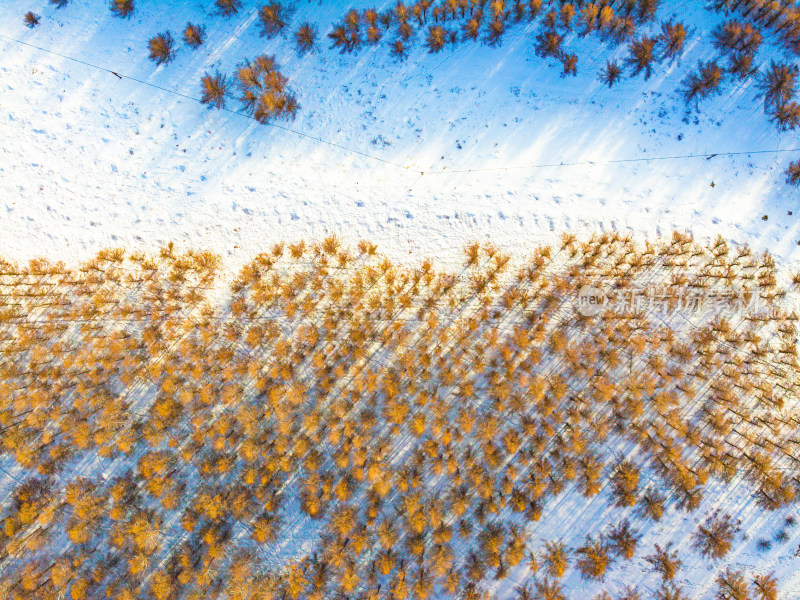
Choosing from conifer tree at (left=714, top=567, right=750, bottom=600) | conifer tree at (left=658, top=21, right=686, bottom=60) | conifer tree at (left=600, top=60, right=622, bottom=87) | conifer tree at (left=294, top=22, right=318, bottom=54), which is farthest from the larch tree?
conifer tree at (left=714, top=567, right=750, bottom=600)

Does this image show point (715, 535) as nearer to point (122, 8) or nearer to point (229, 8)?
point (229, 8)

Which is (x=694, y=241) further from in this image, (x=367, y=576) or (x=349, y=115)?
(x=367, y=576)

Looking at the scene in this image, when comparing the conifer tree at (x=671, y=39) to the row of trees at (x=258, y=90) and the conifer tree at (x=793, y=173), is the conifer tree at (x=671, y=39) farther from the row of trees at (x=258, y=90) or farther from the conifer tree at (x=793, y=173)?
the row of trees at (x=258, y=90)

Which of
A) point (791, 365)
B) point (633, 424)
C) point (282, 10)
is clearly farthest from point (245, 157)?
point (791, 365)

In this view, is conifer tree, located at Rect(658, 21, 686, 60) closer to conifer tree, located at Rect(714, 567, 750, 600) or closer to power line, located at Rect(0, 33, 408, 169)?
power line, located at Rect(0, 33, 408, 169)

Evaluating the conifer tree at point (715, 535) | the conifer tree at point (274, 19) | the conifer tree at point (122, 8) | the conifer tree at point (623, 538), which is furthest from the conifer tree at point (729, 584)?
the conifer tree at point (122, 8)

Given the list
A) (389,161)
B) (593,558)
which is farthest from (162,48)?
(593,558)
